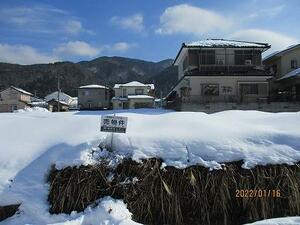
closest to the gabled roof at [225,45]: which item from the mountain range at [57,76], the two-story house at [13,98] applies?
the two-story house at [13,98]

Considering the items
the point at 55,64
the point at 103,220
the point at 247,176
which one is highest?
the point at 55,64

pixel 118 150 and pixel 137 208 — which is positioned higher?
pixel 118 150

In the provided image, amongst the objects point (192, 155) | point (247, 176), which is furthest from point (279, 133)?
point (192, 155)

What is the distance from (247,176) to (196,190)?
1.10 m

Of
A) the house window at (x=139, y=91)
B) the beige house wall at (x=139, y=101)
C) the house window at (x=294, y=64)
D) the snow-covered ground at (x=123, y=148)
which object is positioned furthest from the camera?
the house window at (x=139, y=91)

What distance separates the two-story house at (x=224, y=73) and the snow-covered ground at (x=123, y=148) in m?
19.6

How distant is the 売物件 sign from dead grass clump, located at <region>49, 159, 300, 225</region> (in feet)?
2.43

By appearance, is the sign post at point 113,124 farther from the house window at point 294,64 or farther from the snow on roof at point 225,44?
the house window at point 294,64

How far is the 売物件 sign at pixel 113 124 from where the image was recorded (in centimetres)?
862

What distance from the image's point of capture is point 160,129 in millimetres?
9719

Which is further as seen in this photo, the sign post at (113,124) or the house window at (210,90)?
the house window at (210,90)

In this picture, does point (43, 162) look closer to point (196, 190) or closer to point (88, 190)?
point (88, 190)
